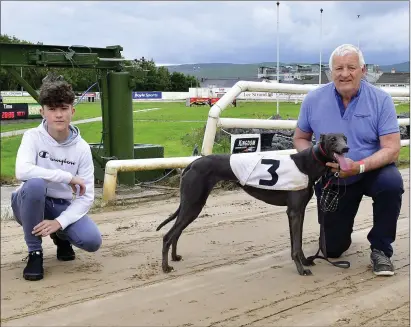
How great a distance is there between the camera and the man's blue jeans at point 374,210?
387 cm

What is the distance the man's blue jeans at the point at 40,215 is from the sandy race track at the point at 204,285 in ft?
0.71

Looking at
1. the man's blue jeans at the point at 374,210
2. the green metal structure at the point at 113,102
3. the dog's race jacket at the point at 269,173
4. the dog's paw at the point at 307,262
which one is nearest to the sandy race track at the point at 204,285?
the dog's paw at the point at 307,262

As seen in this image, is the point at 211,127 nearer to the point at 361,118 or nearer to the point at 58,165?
the point at 361,118

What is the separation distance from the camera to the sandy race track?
2.97 m

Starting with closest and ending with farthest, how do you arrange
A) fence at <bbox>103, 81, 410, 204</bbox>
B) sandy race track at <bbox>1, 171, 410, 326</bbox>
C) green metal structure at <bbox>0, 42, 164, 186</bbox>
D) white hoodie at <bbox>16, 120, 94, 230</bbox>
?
sandy race track at <bbox>1, 171, 410, 326</bbox>, white hoodie at <bbox>16, 120, 94, 230</bbox>, fence at <bbox>103, 81, 410, 204</bbox>, green metal structure at <bbox>0, 42, 164, 186</bbox>

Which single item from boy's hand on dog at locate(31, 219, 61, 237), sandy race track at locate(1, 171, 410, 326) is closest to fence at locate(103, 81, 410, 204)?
sandy race track at locate(1, 171, 410, 326)

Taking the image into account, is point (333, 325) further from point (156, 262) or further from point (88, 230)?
point (88, 230)

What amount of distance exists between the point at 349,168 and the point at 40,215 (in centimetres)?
214

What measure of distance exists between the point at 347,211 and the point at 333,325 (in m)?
1.43

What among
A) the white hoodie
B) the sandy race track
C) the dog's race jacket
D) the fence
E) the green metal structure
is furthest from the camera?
the green metal structure

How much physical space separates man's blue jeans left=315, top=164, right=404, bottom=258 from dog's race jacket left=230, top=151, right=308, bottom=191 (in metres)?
0.51

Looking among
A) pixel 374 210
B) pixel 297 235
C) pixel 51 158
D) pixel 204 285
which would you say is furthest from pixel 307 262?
pixel 51 158

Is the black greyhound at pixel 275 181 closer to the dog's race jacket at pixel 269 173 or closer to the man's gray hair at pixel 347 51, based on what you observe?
the dog's race jacket at pixel 269 173

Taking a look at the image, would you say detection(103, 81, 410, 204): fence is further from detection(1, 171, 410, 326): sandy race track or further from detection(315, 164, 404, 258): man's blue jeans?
detection(315, 164, 404, 258): man's blue jeans
